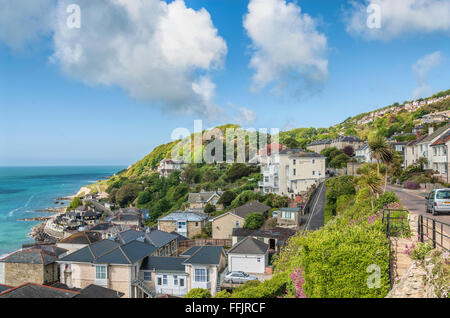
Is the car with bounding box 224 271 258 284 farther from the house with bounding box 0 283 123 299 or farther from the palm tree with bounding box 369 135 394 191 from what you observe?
the palm tree with bounding box 369 135 394 191

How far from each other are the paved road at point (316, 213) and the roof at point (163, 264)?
10.9m

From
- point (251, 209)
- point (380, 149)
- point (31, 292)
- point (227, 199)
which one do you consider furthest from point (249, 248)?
point (227, 199)

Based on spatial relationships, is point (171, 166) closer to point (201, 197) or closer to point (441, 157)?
point (201, 197)

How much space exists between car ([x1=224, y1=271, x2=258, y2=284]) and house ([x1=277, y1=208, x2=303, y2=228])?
400 inches

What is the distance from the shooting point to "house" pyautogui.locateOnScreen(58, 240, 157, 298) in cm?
2461

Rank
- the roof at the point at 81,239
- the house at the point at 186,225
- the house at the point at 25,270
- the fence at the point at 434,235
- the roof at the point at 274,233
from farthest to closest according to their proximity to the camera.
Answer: the house at the point at 186,225 → the roof at the point at 81,239 → the roof at the point at 274,233 → the house at the point at 25,270 → the fence at the point at 434,235

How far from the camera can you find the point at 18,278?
26.0 meters

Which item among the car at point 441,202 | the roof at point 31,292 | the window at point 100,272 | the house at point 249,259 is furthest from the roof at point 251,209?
the car at point 441,202

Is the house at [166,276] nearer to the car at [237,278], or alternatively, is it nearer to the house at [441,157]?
the car at [237,278]

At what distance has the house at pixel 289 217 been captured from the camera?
3309cm

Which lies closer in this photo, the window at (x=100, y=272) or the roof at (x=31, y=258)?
the window at (x=100, y=272)

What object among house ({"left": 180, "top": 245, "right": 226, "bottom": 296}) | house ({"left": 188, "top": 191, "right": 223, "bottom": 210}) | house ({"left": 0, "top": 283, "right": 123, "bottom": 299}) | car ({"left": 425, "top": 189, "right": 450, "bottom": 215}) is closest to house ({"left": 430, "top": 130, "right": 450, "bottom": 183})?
car ({"left": 425, "top": 189, "right": 450, "bottom": 215})

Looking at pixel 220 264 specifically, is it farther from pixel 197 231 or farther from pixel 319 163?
pixel 319 163
